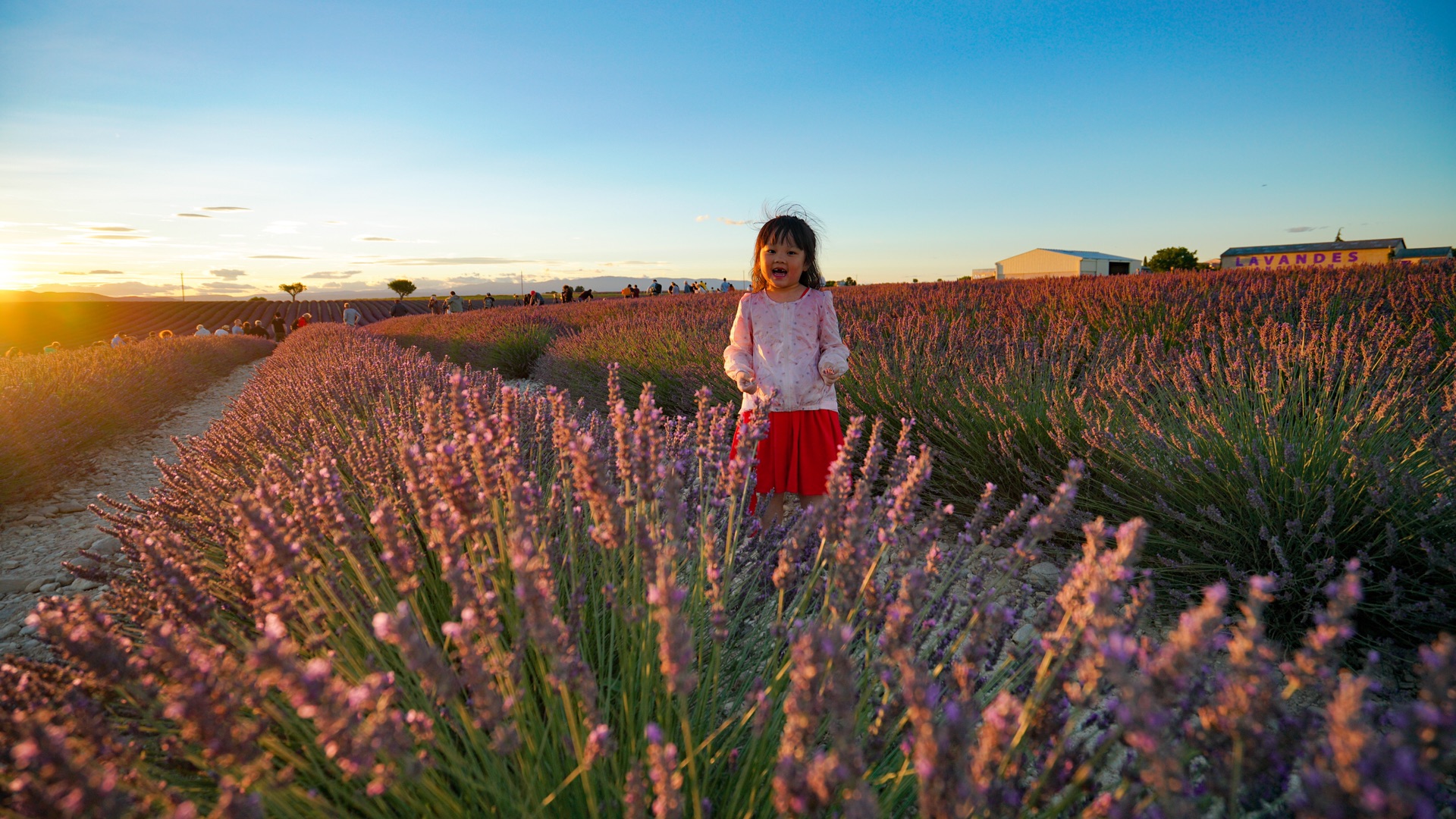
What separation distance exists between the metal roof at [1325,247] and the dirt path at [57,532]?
6914 centimetres

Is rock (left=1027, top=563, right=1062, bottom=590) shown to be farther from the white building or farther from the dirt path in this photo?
the white building

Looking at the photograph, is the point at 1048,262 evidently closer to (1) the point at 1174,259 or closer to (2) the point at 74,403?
(1) the point at 1174,259

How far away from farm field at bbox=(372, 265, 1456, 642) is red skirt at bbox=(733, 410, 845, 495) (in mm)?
750

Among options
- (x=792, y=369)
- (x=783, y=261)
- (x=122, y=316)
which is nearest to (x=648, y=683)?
(x=792, y=369)

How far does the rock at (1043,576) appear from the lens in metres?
2.54

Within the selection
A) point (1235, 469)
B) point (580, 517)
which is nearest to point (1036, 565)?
point (1235, 469)

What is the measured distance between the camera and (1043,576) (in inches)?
104

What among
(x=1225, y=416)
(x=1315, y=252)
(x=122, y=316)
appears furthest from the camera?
(x=1315, y=252)

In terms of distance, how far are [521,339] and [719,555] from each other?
8.56m

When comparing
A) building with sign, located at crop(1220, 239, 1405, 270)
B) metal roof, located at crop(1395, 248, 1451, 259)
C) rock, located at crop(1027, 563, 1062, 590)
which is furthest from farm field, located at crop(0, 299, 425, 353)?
metal roof, located at crop(1395, 248, 1451, 259)

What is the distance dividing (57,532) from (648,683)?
4.38 m

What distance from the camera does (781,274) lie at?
2783 mm

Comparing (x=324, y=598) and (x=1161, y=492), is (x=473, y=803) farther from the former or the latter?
(x=1161, y=492)

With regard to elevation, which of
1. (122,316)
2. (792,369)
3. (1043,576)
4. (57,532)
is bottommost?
(57,532)
